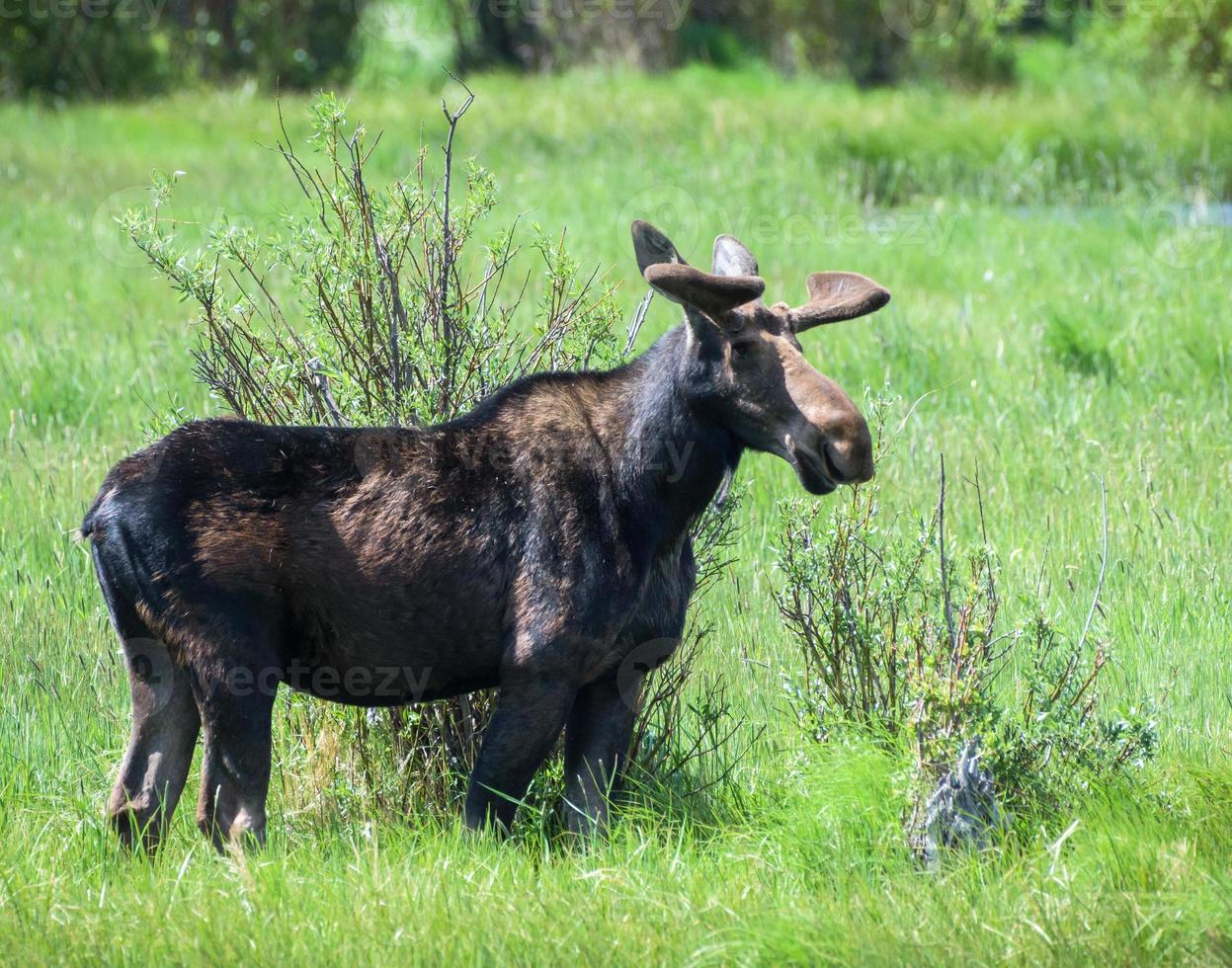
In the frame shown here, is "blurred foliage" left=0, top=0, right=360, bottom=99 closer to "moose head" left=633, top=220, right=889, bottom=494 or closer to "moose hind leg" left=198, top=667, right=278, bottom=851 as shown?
"moose head" left=633, top=220, right=889, bottom=494

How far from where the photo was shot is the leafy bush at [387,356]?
506cm

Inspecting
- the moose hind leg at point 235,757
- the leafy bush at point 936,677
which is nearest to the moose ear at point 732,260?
the leafy bush at point 936,677

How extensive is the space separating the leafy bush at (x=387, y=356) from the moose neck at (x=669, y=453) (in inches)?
28.6

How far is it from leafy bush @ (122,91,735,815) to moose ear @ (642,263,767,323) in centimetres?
100

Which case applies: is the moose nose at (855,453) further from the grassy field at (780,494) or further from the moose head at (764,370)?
the grassy field at (780,494)

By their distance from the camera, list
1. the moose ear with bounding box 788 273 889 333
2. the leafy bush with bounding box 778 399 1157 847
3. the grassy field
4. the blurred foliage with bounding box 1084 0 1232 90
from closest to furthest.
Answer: the grassy field < the moose ear with bounding box 788 273 889 333 < the leafy bush with bounding box 778 399 1157 847 < the blurred foliage with bounding box 1084 0 1232 90

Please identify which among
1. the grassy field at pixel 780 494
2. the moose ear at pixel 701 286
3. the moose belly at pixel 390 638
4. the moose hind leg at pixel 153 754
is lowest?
the grassy field at pixel 780 494

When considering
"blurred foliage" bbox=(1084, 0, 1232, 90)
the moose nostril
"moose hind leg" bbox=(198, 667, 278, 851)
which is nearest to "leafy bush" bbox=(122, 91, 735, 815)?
"moose hind leg" bbox=(198, 667, 278, 851)

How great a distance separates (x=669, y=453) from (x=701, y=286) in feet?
1.98

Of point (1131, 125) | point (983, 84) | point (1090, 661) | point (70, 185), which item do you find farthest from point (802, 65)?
point (1090, 661)

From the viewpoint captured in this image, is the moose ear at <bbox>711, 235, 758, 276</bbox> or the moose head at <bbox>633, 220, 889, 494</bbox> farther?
the moose ear at <bbox>711, 235, 758, 276</bbox>

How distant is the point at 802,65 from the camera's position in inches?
986

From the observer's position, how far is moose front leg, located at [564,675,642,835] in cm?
470

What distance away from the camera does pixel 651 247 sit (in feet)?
15.5
